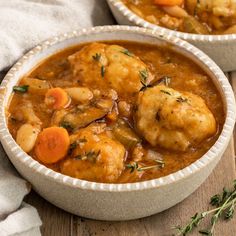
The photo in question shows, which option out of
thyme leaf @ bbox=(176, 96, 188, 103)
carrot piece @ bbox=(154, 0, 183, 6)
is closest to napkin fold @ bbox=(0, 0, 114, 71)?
carrot piece @ bbox=(154, 0, 183, 6)

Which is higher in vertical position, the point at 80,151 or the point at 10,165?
the point at 80,151

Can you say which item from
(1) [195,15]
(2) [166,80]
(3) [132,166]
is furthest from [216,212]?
(1) [195,15]

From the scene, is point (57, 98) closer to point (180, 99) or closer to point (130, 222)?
point (180, 99)

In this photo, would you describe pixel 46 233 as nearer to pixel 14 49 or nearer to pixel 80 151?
pixel 80 151

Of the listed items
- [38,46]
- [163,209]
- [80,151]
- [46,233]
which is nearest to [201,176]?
[163,209]

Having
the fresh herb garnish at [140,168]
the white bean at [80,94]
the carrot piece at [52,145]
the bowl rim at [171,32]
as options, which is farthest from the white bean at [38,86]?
the bowl rim at [171,32]

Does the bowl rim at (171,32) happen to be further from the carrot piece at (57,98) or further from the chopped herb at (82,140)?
the chopped herb at (82,140)
